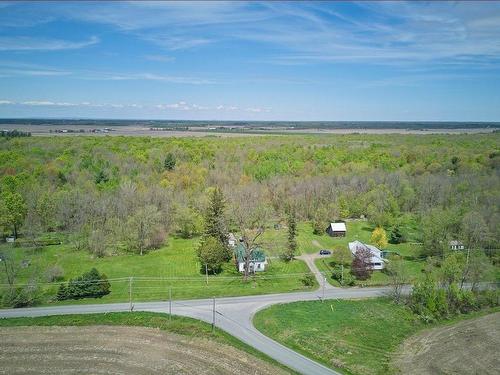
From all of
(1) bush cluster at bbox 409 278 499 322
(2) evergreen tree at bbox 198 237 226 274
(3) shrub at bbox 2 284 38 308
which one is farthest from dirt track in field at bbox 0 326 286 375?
(1) bush cluster at bbox 409 278 499 322

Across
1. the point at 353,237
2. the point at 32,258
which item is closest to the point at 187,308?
the point at 32,258

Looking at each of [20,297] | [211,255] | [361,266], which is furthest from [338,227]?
[20,297]

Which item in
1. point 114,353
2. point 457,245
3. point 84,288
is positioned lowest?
point 114,353

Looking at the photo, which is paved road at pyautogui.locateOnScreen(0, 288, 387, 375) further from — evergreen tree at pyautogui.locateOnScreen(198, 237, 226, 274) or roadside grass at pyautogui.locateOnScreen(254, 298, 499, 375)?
evergreen tree at pyautogui.locateOnScreen(198, 237, 226, 274)

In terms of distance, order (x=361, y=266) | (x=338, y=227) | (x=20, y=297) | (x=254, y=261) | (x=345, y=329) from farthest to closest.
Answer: (x=338, y=227) < (x=254, y=261) < (x=361, y=266) < (x=20, y=297) < (x=345, y=329)

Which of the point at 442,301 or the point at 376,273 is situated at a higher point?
the point at 442,301

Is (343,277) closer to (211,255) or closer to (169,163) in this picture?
(211,255)

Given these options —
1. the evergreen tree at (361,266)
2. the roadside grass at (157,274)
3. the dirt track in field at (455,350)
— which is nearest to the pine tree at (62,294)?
the roadside grass at (157,274)
